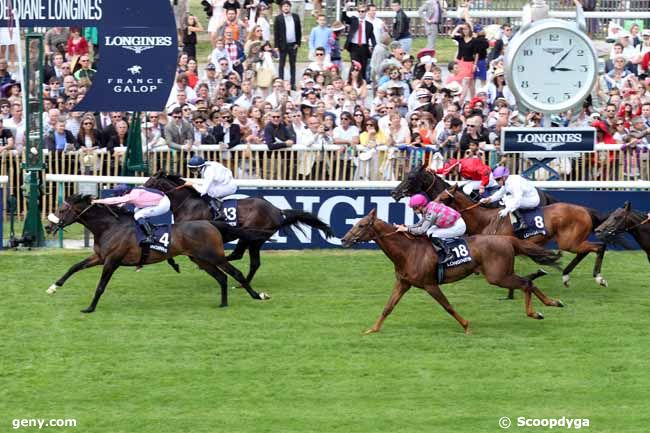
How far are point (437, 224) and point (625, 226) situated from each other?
2.65m

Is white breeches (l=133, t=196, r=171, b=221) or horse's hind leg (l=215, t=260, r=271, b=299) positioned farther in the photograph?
white breeches (l=133, t=196, r=171, b=221)

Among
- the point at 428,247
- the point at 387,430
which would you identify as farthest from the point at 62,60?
the point at 387,430

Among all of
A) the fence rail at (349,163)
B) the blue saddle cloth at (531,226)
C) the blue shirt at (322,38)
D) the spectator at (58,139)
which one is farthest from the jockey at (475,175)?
the blue shirt at (322,38)

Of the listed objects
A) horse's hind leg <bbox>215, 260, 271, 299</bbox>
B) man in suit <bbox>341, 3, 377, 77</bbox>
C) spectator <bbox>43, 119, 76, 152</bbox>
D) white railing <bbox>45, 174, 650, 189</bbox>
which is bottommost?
horse's hind leg <bbox>215, 260, 271, 299</bbox>

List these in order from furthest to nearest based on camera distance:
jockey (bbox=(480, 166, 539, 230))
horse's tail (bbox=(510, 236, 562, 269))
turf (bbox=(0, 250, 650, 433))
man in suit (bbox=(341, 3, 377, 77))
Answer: man in suit (bbox=(341, 3, 377, 77)), jockey (bbox=(480, 166, 539, 230)), horse's tail (bbox=(510, 236, 562, 269)), turf (bbox=(0, 250, 650, 433))

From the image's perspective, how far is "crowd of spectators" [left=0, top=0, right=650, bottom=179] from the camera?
22672 mm

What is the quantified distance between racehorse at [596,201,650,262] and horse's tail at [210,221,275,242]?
4.07 m

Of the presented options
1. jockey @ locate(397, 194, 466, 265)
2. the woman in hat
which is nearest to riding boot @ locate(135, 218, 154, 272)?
jockey @ locate(397, 194, 466, 265)

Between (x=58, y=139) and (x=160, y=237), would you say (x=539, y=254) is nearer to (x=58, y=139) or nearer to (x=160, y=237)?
(x=160, y=237)

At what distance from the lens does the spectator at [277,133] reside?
22.8 m

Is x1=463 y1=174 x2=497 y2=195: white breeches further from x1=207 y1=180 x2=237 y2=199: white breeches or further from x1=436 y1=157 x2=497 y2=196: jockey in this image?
x1=207 y1=180 x2=237 y2=199: white breeches

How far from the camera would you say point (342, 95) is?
2467cm

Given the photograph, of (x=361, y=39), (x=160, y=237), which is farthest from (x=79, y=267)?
(x=361, y=39)

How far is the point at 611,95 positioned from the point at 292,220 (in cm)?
821
